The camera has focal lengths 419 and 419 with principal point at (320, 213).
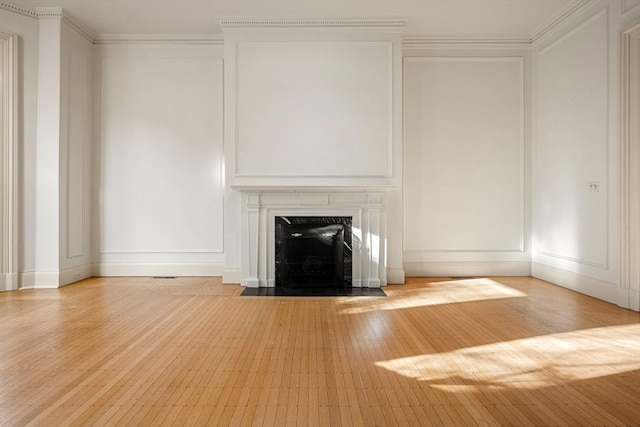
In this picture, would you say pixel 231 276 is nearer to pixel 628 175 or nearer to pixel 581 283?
pixel 581 283

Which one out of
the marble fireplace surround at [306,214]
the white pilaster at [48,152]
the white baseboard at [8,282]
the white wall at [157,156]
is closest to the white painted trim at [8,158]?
the white baseboard at [8,282]

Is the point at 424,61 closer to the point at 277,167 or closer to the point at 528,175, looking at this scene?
the point at 528,175

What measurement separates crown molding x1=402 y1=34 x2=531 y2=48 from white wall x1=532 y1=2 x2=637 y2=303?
0.91ft

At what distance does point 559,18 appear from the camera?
5.41 metres

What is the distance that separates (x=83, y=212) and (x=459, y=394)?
556 centimetres

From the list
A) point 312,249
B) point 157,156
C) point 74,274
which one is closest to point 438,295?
point 312,249

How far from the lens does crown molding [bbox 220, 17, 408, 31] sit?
17.9 feet

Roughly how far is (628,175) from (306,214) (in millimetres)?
3598

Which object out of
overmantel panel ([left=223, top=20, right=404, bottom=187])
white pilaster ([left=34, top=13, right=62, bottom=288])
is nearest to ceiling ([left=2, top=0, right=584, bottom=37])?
overmantel panel ([left=223, top=20, right=404, bottom=187])

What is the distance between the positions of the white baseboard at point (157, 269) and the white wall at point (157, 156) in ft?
0.05

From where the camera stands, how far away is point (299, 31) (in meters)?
5.54

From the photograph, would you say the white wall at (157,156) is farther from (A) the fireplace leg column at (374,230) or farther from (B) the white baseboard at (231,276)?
(A) the fireplace leg column at (374,230)

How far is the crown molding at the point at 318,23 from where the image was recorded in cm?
546

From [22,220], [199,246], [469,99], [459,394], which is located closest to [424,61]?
[469,99]
